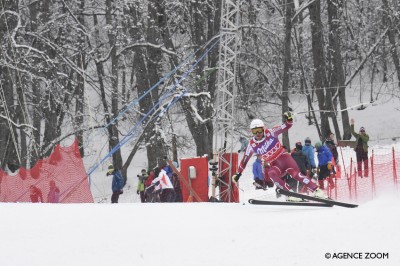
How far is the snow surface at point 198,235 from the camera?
716cm

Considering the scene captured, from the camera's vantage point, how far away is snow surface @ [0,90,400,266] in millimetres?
7164

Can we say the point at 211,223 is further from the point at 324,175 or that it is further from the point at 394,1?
the point at 394,1

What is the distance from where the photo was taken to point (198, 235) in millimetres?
8531

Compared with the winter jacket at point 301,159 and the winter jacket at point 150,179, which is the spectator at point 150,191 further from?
the winter jacket at point 301,159

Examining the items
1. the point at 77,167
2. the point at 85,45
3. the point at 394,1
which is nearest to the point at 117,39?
the point at 85,45

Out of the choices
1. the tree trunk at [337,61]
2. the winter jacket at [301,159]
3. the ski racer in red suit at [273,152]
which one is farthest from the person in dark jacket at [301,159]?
the tree trunk at [337,61]

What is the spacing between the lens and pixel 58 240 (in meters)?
8.62

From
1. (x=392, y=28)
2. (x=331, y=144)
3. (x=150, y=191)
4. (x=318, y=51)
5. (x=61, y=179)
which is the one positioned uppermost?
(x=392, y=28)

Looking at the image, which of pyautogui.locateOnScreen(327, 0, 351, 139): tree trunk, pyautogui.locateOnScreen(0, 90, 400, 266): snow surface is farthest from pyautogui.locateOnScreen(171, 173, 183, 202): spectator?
pyautogui.locateOnScreen(327, 0, 351, 139): tree trunk

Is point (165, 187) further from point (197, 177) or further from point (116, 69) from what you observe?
point (116, 69)

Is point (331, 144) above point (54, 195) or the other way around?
above

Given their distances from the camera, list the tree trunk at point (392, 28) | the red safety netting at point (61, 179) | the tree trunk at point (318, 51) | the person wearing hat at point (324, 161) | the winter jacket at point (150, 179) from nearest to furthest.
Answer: the person wearing hat at point (324, 161) < the red safety netting at point (61, 179) < the winter jacket at point (150, 179) < the tree trunk at point (318, 51) < the tree trunk at point (392, 28)

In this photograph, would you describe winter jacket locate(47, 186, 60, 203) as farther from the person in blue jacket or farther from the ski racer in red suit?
the ski racer in red suit

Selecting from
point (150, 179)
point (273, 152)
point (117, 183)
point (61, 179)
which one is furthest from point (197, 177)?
point (273, 152)
